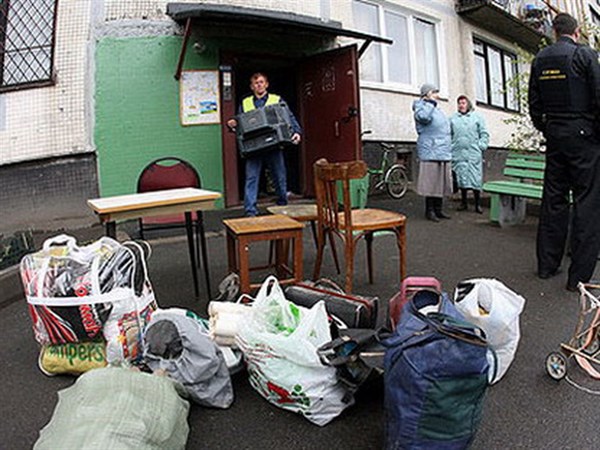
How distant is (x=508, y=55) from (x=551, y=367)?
44.3ft

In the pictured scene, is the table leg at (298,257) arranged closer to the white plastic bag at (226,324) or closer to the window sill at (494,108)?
the white plastic bag at (226,324)

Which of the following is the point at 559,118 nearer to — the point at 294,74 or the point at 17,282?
the point at 17,282

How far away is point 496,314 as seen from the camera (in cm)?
243

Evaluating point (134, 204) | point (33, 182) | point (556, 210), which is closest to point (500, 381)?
point (556, 210)

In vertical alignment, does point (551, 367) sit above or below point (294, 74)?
below

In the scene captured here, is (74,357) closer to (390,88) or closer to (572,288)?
(572,288)

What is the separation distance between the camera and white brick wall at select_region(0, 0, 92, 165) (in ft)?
21.7

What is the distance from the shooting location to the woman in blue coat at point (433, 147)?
672cm

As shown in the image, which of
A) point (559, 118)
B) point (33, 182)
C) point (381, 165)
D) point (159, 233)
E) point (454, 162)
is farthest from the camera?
point (381, 165)

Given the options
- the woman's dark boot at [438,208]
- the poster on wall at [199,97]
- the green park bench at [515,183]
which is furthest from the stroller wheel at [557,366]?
the poster on wall at [199,97]

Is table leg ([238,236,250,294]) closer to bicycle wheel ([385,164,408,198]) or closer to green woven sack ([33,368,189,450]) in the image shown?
green woven sack ([33,368,189,450])

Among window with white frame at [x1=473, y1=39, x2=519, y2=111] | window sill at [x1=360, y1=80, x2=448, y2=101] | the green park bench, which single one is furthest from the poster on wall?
window with white frame at [x1=473, y1=39, x2=519, y2=111]

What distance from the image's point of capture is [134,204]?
313cm

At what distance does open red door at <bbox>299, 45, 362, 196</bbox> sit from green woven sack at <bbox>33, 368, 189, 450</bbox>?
5605 millimetres
